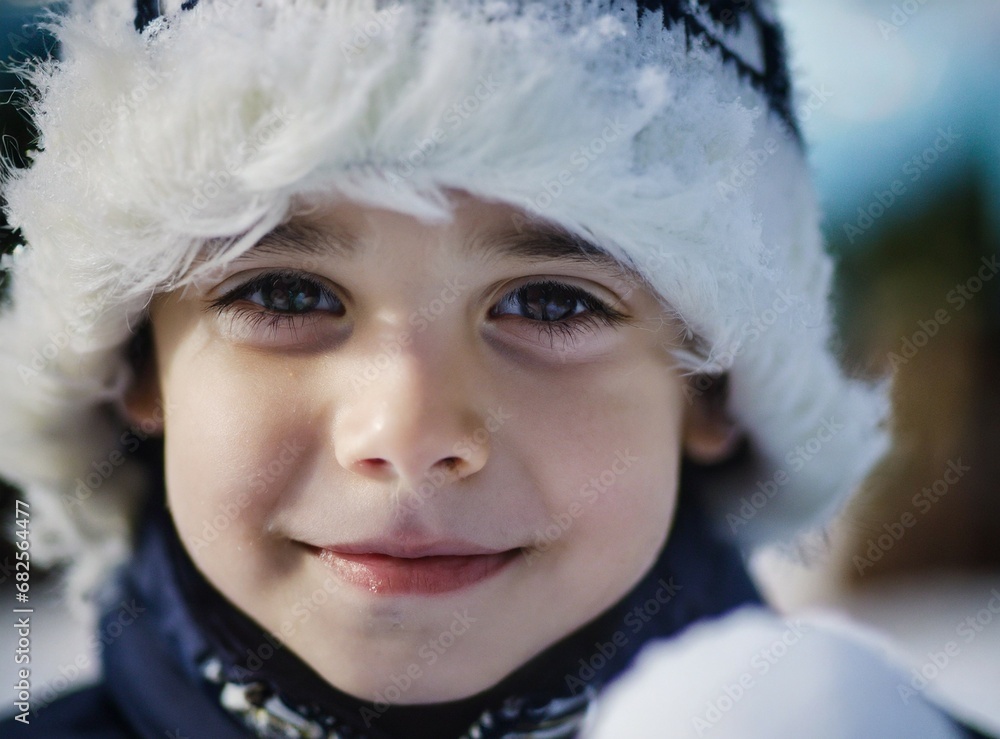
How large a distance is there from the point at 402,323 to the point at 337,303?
3.7 inches

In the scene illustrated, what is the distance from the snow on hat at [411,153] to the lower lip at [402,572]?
0.30 metres

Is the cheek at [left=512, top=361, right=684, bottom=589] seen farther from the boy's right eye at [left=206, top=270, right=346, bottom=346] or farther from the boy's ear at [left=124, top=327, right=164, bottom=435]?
the boy's ear at [left=124, top=327, right=164, bottom=435]

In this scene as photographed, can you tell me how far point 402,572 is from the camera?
0.77m

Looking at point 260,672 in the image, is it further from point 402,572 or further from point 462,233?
point 462,233

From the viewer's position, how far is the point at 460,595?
774 mm

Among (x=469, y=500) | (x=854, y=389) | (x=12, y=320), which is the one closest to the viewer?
(x=469, y=500)

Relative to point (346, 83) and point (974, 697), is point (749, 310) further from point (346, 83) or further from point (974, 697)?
point (974, 697)

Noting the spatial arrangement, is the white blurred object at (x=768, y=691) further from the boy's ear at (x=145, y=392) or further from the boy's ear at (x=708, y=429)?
the boy's ear at (x=145, y=392)

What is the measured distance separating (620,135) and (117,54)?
44 cm

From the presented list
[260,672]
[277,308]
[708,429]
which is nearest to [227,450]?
[277,308]

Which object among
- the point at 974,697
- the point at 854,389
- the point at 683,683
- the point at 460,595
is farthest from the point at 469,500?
the point at 974,697

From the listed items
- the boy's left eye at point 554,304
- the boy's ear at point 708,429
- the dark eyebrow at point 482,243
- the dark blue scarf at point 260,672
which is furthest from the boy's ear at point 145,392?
the boy's ear at point 708,429

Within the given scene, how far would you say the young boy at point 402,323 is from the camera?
0.65 metres

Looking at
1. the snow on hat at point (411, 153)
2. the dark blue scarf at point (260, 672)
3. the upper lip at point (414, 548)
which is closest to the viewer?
the snow on hat at point (411, 153)
